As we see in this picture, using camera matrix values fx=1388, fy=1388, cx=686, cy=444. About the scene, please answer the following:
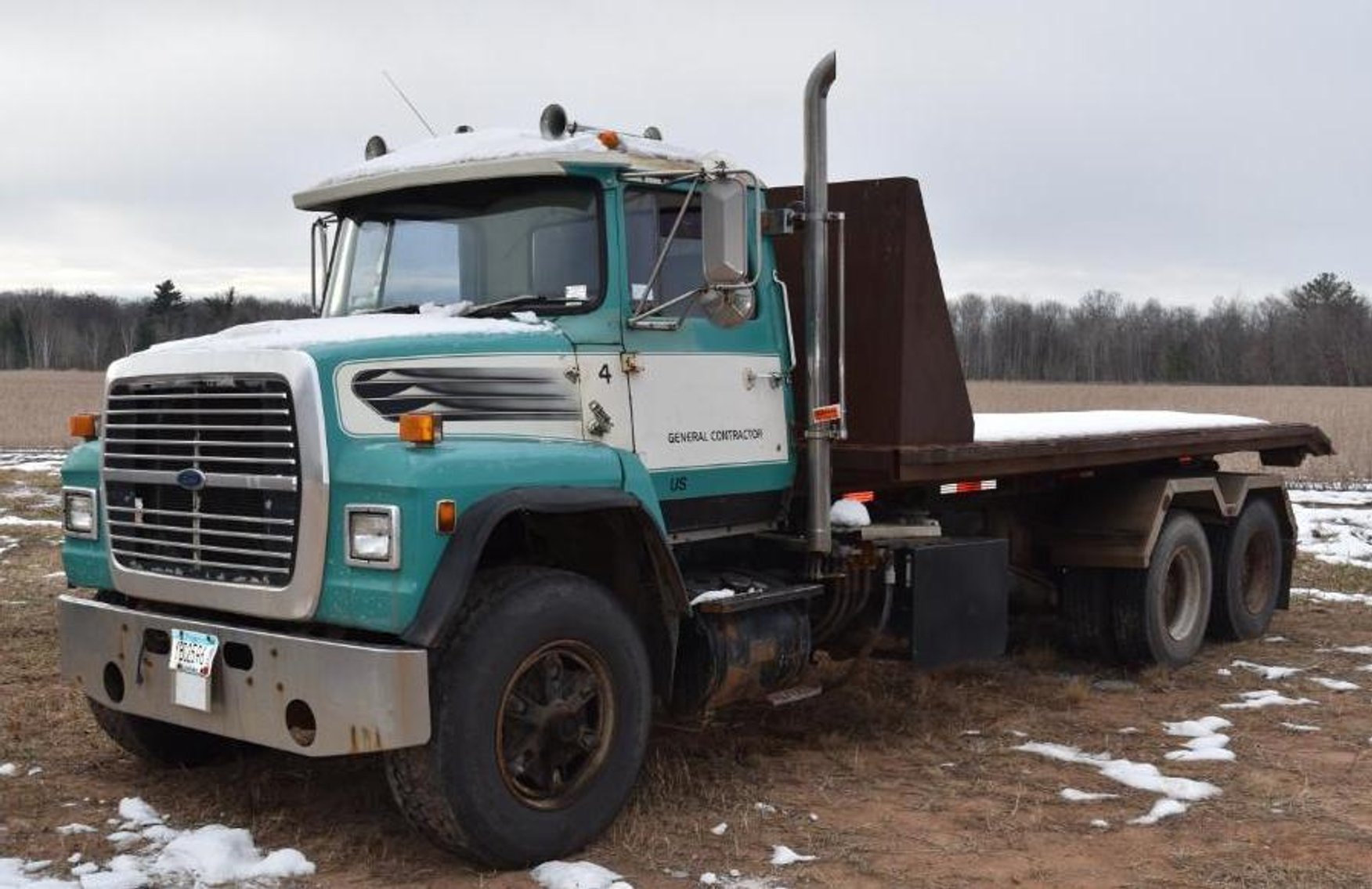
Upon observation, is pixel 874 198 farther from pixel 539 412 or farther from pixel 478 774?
pixel 478 774

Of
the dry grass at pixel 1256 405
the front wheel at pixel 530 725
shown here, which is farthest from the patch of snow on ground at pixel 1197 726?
the dry grass at pixel 1256 405

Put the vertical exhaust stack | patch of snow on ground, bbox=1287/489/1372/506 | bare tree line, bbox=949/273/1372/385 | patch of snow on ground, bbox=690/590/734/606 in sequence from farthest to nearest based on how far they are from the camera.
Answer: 1. bare tree line, bbox=949/273/1372/385
2. patch of snow on ground, bbox=1287/489/1372/506
3. the vertical exhaust stack
4. patch of snow on ground, bbox=690/590/734/606

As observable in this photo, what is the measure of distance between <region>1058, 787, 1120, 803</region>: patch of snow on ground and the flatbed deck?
5.41ft

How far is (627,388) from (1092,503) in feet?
15.3

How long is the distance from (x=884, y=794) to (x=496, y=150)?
3280mm

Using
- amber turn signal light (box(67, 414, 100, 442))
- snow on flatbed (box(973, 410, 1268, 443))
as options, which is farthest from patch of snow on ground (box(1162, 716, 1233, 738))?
amber turn signal light (box(67, 414, 100, 442))

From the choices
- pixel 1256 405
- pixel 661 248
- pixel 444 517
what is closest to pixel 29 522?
→ pixel 661 248

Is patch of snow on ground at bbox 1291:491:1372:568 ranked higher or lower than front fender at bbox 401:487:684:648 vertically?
lower

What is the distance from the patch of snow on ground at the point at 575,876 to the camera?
4.90 m

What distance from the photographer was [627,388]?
5.78m

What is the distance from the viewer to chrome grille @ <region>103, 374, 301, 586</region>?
16.1 ft

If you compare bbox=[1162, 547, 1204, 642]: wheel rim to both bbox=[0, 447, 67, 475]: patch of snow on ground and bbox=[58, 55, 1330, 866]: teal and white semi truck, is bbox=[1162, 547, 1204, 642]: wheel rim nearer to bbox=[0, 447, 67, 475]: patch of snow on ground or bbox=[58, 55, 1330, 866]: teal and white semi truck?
bbox=[58, 55, 1330, 866]: teal and white semi truck

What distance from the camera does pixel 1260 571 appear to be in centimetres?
1049

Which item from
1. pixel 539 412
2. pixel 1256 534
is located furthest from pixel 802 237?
pixel 1256 534
